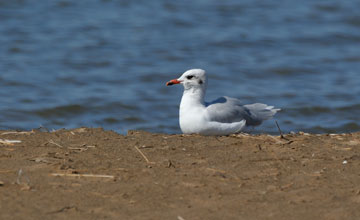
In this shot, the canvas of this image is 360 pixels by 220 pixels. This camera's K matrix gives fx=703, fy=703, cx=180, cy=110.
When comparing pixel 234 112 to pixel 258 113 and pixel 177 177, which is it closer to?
pixel 258 113

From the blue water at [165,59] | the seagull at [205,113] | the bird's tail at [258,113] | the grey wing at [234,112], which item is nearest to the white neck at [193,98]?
the seagull at [205,113]

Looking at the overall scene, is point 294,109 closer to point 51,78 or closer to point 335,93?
point 335,93

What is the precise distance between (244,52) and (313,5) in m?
5.62

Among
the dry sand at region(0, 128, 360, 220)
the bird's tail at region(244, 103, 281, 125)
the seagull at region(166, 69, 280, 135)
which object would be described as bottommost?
the bird's tail at region(244, 103, 281, 125)

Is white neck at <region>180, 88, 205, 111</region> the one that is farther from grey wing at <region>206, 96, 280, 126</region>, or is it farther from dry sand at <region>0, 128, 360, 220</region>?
dry sand at <region>0, 128, 360, 220</region>

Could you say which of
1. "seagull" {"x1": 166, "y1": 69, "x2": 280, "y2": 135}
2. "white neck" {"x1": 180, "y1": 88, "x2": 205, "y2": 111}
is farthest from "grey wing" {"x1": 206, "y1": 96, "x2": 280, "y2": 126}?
"white neck" {"x1": 180, "y1": 88, "x2": 205, "y2": 111}

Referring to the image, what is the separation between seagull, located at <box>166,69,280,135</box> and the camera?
758cm

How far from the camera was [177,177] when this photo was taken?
5.35 m

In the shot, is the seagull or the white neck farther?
the white neck

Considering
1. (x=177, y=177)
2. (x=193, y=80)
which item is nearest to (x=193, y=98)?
(x=193, y=80)

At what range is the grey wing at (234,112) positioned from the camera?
7.68 metres

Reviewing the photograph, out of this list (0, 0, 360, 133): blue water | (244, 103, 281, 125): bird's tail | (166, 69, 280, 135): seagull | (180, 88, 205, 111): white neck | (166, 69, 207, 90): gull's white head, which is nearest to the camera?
(166, 69, 280, 135): seagull

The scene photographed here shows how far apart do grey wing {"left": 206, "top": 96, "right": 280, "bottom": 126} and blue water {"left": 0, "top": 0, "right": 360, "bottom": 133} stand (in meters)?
1.53

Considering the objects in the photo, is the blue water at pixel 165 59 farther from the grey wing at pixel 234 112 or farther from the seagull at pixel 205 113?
the seagull at pixel 205 113
